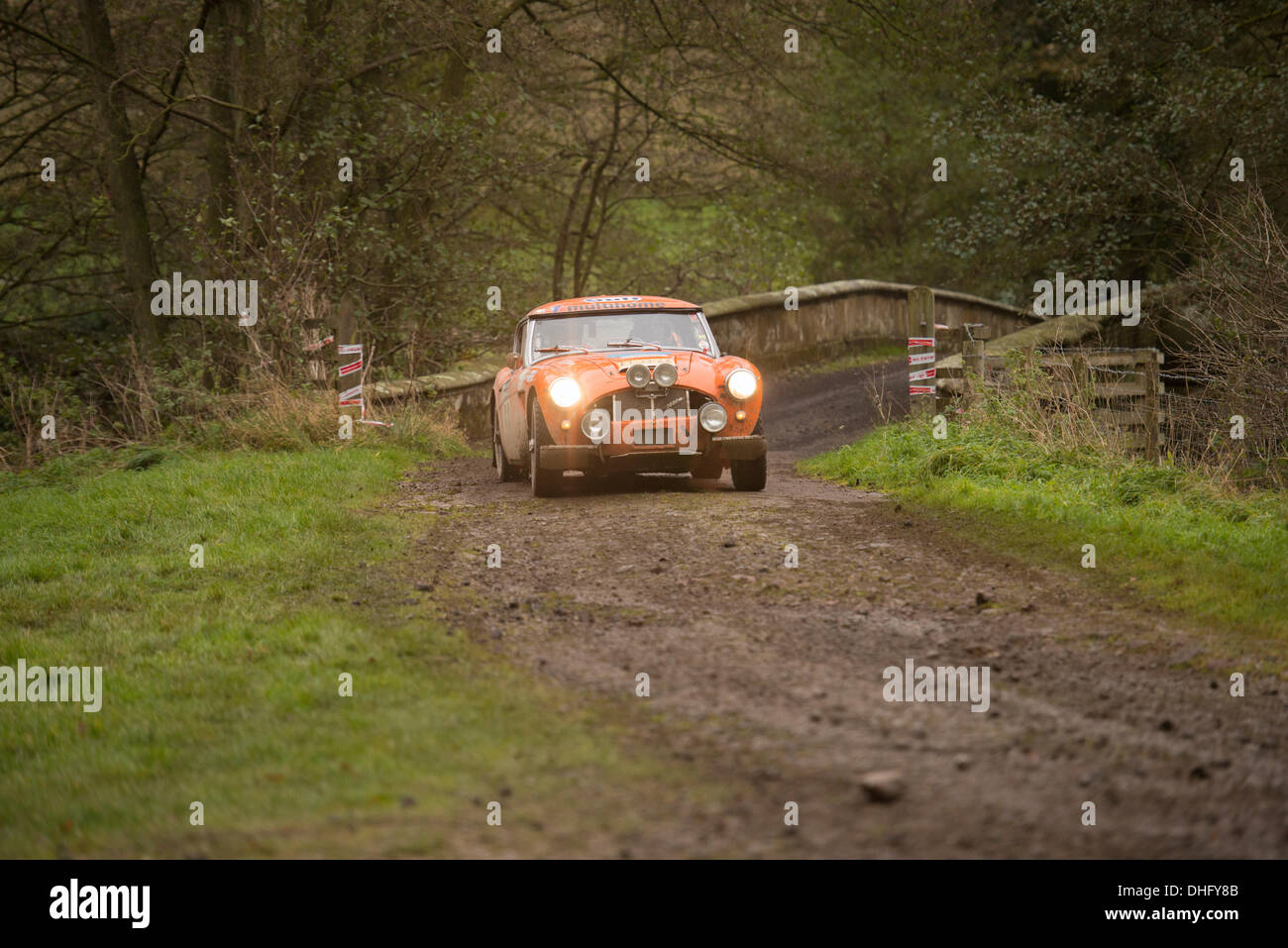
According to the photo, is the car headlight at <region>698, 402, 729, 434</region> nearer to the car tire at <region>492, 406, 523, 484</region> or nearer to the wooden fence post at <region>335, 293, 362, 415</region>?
the car tire at <region>492, 406, 523, 484</region>

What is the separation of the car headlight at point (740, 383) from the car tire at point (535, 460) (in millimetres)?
1626

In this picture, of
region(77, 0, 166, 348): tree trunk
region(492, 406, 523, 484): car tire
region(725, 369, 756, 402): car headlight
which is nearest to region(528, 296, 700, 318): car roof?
region(725, 369, 756, 402): car headlight

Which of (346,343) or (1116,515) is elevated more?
(346,343)

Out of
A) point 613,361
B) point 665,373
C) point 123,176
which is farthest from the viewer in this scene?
point 123,176

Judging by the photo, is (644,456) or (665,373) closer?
(665,373)

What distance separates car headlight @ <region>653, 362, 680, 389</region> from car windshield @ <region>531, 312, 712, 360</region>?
1020 millimetres

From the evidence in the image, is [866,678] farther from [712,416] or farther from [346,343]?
[346,343]

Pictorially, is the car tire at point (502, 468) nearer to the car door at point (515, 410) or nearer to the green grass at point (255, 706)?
the car door at point (515, 410)

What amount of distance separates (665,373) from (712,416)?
1.90 ft

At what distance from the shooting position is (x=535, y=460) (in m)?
10.7

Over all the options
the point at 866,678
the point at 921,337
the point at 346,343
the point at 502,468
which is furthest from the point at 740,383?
the point at 346,343
